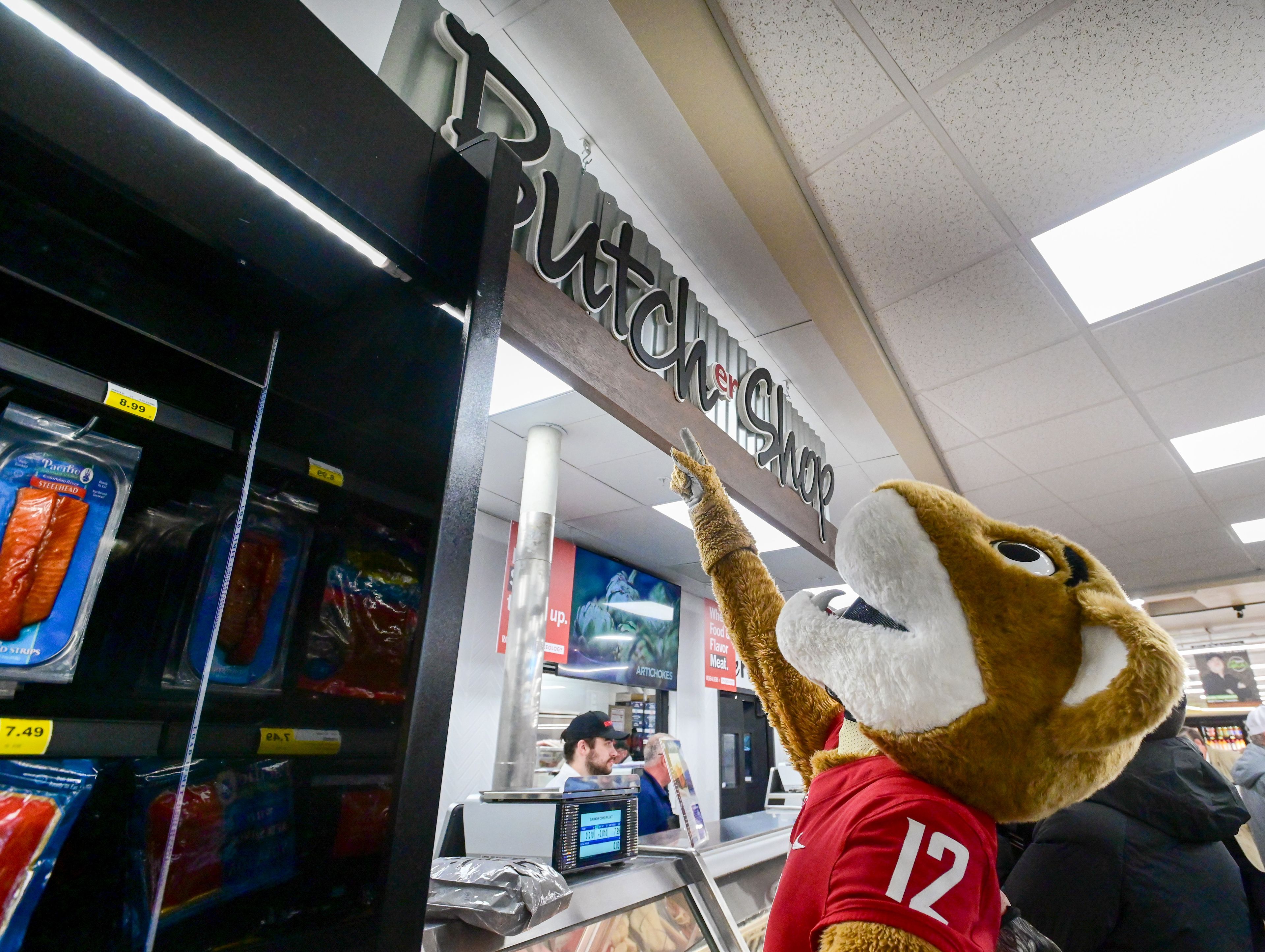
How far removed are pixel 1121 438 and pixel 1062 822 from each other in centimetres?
320

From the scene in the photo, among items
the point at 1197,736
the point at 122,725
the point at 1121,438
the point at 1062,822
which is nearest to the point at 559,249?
the point at 122,725

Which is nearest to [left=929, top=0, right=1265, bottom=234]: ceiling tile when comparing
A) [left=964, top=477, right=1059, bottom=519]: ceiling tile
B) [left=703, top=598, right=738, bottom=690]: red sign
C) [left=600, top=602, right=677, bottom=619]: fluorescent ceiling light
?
[left=964, top=477, right=1059, bottom=519]: ceiling tile

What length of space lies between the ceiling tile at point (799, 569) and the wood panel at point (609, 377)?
2907 mm

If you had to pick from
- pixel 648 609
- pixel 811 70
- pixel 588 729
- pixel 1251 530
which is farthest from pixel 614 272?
pixel 1251 530

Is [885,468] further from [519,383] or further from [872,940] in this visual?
[872,940]

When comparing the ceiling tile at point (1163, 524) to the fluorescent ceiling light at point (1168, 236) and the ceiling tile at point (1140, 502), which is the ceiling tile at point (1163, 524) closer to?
the ceiling tile at point (1140, 502)

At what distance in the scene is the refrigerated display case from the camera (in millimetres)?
647

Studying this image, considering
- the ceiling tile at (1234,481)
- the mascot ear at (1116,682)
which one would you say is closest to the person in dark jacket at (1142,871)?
the mascot ear at (1116,682)

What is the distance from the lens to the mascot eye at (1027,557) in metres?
0.94

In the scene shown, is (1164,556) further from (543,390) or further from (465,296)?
(465,296)

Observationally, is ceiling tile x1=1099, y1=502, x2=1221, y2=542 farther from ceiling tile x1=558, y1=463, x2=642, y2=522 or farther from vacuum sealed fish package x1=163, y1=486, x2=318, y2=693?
vacuum sealed fish package x1=163, y1=486, x2=318, y2=693

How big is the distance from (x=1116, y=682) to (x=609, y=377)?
1526 mm

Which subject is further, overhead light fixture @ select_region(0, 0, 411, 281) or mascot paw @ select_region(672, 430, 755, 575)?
mascot paw @ select_region(672, 430, 755, 575)

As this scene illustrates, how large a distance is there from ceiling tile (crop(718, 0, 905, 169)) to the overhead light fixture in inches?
60.0
